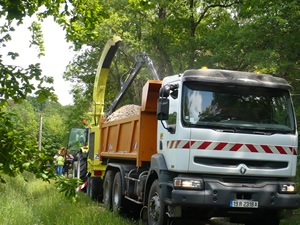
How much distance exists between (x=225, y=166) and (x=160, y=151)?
4.34 ft

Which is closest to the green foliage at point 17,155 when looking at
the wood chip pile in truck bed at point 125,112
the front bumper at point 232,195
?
the front bumper at point 232,195

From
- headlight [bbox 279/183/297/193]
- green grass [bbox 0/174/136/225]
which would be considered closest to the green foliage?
green grass [bbox 0/174/136/225]

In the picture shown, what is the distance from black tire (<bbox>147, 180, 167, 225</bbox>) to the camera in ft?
23.9

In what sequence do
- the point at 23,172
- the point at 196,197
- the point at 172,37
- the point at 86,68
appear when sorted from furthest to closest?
the point at 86,68
the point at 172,37
the point at 196,197
the point at 23,172

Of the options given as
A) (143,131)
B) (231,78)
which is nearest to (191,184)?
(231,78)

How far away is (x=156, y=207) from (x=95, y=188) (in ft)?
19.1

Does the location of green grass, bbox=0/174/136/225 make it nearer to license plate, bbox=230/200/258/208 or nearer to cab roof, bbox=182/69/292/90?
license plate, bbox=230/200/258/208

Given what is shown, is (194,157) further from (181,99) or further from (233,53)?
(233,53)

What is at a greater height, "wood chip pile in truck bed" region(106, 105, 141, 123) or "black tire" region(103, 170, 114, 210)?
"wood chip pile in truck bed" region(106, 105, 141, 123)

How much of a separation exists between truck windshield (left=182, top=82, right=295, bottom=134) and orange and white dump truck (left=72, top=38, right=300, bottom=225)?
1 centimetres

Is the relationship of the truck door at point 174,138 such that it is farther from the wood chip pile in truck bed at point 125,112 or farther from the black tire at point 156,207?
the wood chip pile in truck bed at point 125,112

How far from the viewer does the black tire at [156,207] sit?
23.9ft

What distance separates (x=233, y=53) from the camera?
580 inches

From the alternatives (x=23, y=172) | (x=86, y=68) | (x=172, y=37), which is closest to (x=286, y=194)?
(x=23, y=172)
